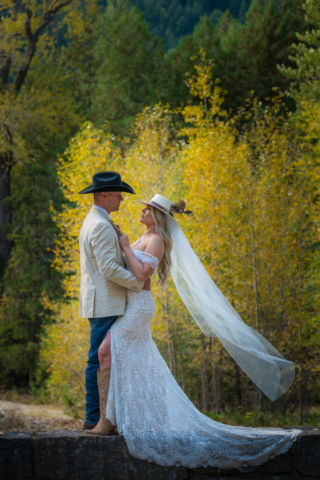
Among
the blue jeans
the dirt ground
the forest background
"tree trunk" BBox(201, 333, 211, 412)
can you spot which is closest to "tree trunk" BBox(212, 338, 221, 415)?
the forest background

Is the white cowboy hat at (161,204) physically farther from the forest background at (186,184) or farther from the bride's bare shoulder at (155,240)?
the forest background at (186,184)

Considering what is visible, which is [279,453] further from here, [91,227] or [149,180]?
[149,180]

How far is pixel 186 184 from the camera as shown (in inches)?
408

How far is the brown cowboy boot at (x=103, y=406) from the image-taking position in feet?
9.61

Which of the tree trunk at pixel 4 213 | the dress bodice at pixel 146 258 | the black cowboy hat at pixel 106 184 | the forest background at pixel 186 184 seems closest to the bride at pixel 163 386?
the dress bodice at pixel 146 258

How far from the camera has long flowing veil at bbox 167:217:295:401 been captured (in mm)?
3119

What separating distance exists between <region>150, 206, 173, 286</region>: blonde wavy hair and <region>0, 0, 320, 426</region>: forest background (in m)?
6.38

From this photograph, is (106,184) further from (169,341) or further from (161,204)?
(169,341)

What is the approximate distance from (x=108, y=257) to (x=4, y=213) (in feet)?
52.8

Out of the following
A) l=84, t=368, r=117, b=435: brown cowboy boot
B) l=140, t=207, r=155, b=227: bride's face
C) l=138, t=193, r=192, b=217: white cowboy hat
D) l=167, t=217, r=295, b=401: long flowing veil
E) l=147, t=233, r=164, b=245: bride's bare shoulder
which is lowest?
l=84, t=368, r=117, b=435: brown cowboy boot

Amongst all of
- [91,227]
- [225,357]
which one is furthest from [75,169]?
[91,227]

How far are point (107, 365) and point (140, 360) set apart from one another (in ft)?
0.66

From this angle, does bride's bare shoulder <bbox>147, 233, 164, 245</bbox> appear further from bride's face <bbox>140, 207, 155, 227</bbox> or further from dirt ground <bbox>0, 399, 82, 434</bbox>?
dirt ground <bbox>0, 399, 82, 434</bbox>

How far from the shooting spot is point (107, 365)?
2.96 m
